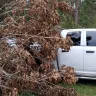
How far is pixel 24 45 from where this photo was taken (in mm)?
6266

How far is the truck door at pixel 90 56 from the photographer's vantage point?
8289 millimetres

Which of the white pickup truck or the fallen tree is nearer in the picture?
the fallen tree

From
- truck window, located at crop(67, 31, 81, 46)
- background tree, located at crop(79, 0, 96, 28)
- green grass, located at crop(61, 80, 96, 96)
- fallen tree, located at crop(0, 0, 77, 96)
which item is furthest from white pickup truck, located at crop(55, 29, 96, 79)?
background tree, located at crop(79, 0, 96, 28)

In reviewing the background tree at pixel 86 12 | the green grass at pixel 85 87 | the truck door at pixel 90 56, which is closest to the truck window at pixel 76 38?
the truck door at pixel 90 56

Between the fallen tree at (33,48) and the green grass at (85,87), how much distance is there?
135 cm

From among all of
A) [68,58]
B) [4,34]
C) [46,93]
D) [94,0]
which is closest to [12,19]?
[4,34]

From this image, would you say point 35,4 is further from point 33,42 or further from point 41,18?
point 33,42

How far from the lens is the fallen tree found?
18.6 ft

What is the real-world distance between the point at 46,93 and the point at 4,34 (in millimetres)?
1506

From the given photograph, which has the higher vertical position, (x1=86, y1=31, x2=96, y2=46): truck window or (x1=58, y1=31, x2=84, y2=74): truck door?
(x1=86, y1=31, x2=96, y2=46): truck window

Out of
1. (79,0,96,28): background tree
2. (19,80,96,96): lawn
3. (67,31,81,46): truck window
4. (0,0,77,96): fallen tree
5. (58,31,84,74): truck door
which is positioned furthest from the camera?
(79,0,96,28): background tree

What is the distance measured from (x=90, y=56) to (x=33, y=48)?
237 cm

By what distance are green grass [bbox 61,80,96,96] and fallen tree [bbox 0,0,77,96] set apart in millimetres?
1349

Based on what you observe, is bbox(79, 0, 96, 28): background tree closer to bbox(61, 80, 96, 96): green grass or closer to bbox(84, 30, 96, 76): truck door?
bbox(61, 80, 96, 96): green grass
